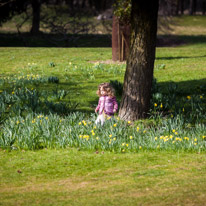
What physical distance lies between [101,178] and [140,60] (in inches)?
111

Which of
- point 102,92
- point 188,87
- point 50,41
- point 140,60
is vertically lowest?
point 50,41

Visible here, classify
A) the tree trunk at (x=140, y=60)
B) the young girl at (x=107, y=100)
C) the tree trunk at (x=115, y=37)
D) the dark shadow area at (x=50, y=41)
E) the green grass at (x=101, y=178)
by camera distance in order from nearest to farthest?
the green grass at (x=101, y=178) → the tree trunk at (x=140, y=60) → the young girl at (x=107, y=100) → the tree trunk at (x=115, y=37) → the dark shadow area at (x=50, y=41)

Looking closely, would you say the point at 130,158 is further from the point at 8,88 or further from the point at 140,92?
the point at 8,88

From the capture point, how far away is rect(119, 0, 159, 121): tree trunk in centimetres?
661

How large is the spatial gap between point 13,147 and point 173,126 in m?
2.48

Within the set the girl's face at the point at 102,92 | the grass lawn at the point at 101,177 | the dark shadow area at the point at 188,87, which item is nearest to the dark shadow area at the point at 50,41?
the dark shadow area at the point at 188,87

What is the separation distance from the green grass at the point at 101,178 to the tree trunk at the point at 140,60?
1.72 metres

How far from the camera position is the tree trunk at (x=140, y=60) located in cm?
661

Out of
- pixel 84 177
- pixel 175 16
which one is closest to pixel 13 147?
pixel 84 177

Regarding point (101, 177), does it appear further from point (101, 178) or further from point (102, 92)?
point (102, 92)

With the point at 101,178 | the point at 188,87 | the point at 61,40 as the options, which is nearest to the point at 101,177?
the point at 101,178

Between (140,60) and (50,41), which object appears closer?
(140,60)

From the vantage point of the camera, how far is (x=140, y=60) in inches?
266

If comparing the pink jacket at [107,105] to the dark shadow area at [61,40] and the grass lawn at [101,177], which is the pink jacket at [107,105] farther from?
the dark shadow area at [61,40]
